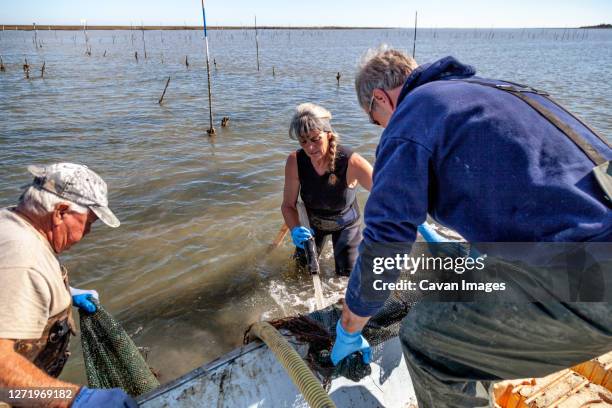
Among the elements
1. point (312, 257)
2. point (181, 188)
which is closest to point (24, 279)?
point (312, 257)

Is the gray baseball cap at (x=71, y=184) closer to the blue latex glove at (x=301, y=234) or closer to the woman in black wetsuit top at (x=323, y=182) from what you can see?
the woman in black wetsuit top at (x=323, y=182)

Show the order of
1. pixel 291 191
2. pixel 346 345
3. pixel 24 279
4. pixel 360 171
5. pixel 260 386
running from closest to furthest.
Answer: pixel 24 279 < pixel 346 345 < pixel 260 386 < pixel 360 171 < pixel 291 191

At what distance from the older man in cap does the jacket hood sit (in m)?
1.71

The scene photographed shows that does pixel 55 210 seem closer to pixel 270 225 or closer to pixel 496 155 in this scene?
pixel 496 155

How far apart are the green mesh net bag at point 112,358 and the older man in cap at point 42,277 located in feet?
0.71

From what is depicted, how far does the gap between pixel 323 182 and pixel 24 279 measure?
8.69 feet

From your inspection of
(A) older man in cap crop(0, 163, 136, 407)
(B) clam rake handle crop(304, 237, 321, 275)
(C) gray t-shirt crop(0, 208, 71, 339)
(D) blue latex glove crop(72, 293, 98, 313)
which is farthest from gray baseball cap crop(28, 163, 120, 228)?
(B) clam rake handle crop(304, 237, 321, 275)

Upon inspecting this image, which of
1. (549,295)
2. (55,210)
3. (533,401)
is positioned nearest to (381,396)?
(533,401)

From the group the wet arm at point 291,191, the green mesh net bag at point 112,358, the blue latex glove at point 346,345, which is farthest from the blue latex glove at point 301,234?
the green mesh net bag at point 112,358

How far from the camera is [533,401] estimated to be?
2.25 meters

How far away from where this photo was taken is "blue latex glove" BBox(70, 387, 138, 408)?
1.80 metres

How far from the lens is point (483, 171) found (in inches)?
54.1

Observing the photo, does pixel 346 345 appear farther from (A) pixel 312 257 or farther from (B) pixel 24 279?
(A) pixel 312 257

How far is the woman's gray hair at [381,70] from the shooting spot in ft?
5.93
